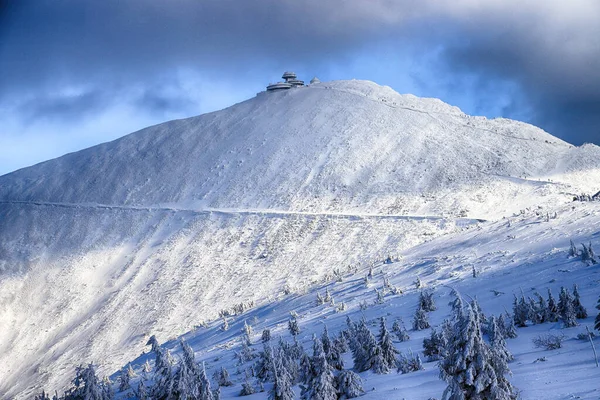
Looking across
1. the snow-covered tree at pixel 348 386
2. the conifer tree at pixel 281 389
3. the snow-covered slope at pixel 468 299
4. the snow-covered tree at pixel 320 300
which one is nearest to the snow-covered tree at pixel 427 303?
the snow-covered slope at pixel 468 299

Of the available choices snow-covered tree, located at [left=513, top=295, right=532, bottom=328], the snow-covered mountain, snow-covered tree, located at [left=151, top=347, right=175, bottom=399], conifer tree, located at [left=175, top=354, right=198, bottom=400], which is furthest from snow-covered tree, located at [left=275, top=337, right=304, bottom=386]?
the snow-covered mountain

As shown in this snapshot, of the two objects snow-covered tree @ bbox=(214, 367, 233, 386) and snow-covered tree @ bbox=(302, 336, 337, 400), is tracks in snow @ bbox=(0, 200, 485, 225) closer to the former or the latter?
snow-covered tree @ bbox=(214, 367, 233, 386)

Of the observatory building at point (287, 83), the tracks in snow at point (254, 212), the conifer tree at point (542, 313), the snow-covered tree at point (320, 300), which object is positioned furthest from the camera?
the observatory building at point (287, 83)

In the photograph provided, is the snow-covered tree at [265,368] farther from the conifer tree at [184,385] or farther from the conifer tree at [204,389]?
the conifer tree at [204,389]

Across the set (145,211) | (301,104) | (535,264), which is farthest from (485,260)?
(301,104)

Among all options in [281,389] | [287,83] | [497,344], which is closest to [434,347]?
[497,344]
